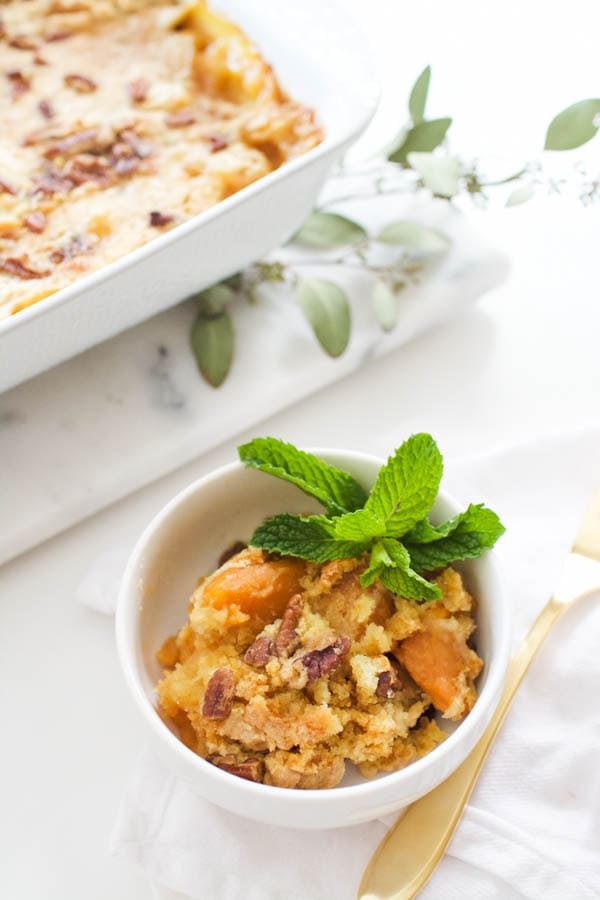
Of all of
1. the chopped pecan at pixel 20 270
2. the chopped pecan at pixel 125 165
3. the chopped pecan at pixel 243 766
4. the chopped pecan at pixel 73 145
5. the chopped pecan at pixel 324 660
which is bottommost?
the chopped pecan at pixel 243 766

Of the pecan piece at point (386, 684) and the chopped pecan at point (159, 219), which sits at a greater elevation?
the chopped pecan at point (159, 219)

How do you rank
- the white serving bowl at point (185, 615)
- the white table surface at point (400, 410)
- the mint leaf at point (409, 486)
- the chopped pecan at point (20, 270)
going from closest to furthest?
the white serving bowl at point (185, 615) < the mint leaf at point (409, 486) < the white table surface at point (400, 410) < the chopped pecan at point (20, 270)

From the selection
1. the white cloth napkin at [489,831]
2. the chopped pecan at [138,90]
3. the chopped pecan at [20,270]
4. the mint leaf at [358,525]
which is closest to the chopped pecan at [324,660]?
the mint leaf at [358,525]

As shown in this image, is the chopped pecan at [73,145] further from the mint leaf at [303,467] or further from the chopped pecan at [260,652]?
the chopped pecan at [260,652]

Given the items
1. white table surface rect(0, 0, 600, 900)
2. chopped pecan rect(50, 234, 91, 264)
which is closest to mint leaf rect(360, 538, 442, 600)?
white table surface rect(0, 0, 600, 900)

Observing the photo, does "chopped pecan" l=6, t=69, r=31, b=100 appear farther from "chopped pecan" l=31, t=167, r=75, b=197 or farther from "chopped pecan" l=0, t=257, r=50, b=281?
"chopped pecan" l=0, t=257, r=50, b=281
